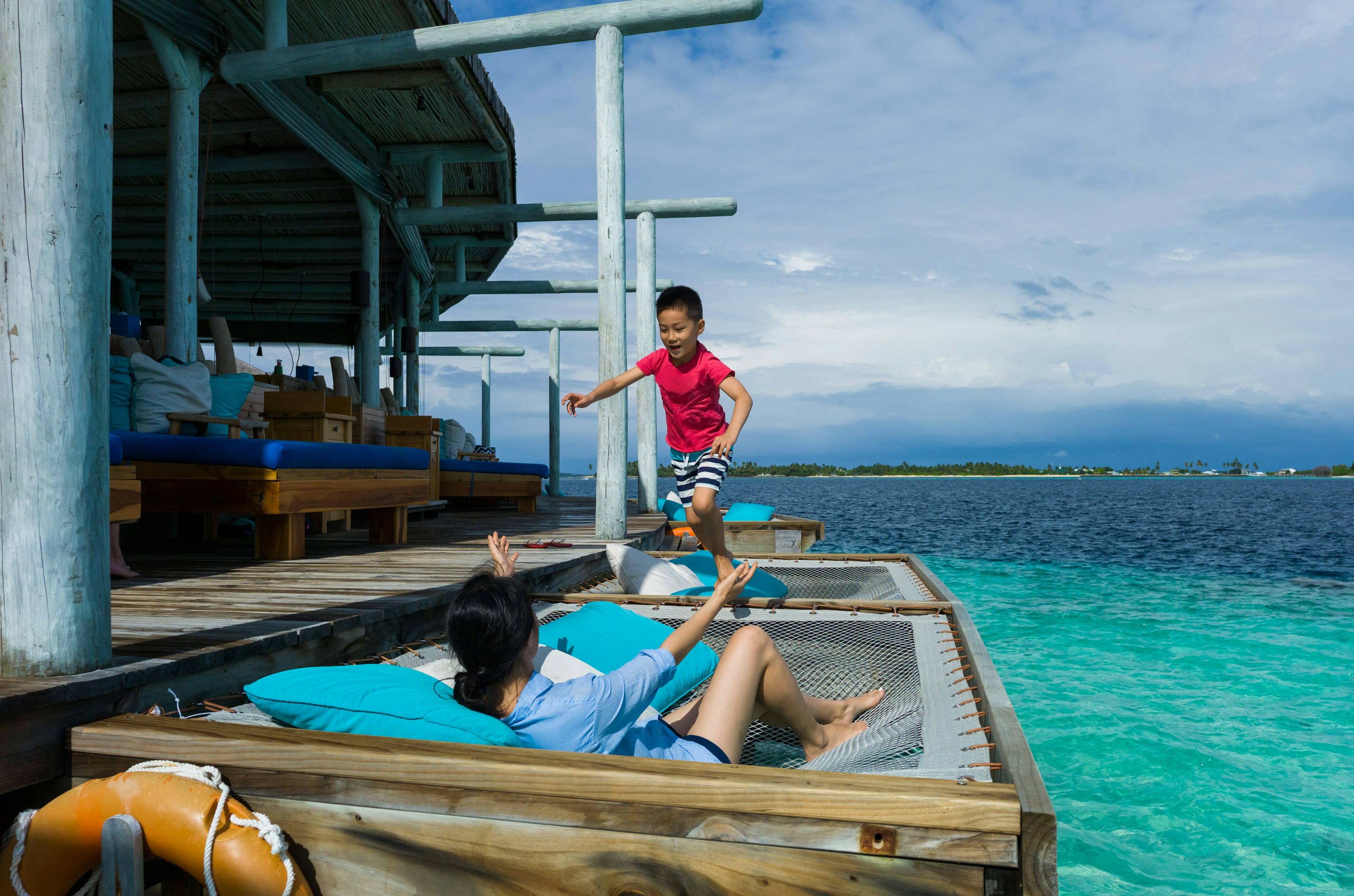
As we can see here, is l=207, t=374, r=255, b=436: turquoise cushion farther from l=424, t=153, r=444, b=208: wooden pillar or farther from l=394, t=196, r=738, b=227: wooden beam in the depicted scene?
l=424, t=153, r=444, b=208: wooden pillar

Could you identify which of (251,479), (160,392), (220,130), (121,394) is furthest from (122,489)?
(220,130)

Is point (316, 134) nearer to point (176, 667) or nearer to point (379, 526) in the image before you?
point (379, 526)

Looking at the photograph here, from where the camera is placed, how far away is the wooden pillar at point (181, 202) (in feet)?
20.5

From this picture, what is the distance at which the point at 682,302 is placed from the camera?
4.27m

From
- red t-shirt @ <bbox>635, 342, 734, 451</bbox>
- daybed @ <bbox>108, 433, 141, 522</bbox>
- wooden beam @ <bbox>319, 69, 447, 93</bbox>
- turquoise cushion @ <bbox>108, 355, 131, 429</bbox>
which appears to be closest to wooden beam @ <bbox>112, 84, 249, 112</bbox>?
wooden beam @ <bbox>319, 69, 447, 93</bbox>

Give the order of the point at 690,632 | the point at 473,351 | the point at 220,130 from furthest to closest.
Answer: the point at 473,351, the point at 220,130, the point at 690,632

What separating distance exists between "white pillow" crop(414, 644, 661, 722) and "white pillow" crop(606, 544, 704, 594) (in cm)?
172

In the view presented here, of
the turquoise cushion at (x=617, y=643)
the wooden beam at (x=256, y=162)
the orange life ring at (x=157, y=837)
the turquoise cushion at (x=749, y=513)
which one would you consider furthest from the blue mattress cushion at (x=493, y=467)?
the orange life ring at (x=157, y=837)

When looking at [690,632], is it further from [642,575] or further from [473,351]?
[473,351]

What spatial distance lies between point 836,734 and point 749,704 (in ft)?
1.73

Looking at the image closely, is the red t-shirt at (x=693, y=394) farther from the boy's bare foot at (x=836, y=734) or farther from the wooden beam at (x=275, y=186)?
the wooden beam at (x=275, y=186)

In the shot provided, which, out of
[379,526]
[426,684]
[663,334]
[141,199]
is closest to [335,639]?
[426,684]

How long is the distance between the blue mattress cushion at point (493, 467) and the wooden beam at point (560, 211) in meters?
2.92

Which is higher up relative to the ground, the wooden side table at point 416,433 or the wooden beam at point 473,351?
the wooden beam at point 473,351
